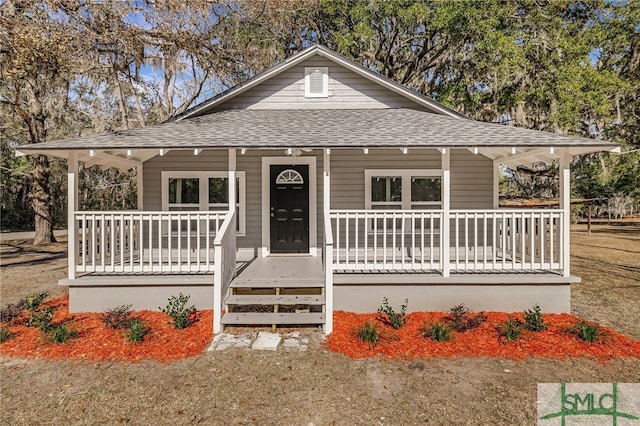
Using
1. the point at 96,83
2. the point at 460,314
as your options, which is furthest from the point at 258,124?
the point at 96,83

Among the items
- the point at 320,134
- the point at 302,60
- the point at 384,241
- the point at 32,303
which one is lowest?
the point at 32,303

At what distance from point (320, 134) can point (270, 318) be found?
3.57 meters

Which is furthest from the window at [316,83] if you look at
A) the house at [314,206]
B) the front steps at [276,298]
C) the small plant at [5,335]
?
the small plant at [5,335]

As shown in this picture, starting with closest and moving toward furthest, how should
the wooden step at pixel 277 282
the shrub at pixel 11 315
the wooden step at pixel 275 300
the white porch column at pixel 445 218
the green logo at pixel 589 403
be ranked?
1. the green logo at pixel 589 403
2. the wooden step at pixel 275 300
3. the shrub at pixel 11 315
4. the wooden step at pixel 277 282
5. the white porch column at pixel 445 218

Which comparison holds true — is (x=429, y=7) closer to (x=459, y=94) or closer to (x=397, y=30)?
(x=397, y=30)

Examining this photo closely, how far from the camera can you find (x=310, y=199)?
8469 mm

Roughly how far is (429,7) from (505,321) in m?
13.9

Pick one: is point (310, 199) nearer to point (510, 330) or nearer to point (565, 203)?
point (510, 330)

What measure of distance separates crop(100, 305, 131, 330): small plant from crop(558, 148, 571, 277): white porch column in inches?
292

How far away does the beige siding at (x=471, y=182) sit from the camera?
27.6ft

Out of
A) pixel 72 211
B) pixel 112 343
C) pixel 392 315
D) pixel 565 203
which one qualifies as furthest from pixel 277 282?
pixel 565 203

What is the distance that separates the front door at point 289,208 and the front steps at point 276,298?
1.54 metres

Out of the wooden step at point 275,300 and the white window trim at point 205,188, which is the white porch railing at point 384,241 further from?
the white window trim at point 205,188

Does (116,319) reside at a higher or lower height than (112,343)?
higher
